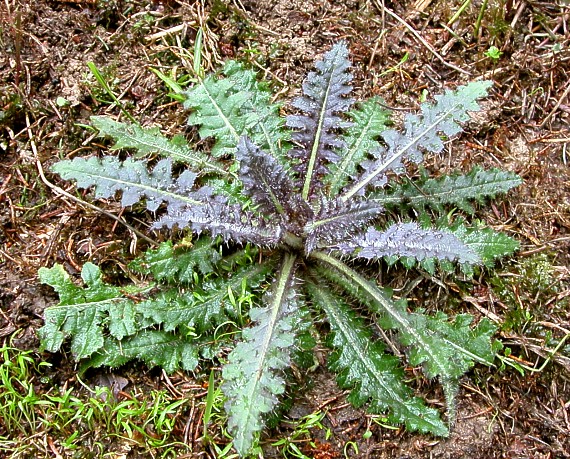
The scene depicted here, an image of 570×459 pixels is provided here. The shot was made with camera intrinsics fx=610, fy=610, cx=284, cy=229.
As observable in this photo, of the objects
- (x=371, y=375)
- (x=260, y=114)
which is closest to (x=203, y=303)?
(x=371, y=375)

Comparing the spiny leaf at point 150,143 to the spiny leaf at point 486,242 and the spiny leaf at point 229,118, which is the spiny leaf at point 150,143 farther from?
the spiny leaf at point 486,242

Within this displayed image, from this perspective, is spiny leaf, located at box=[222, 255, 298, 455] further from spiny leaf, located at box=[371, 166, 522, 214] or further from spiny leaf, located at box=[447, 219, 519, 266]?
spiny leaf, located at box=[447, 219, 519, 266]

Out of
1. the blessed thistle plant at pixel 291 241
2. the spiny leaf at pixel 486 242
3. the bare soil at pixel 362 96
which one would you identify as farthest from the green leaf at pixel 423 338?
the spiny leaf at pixel 486 242

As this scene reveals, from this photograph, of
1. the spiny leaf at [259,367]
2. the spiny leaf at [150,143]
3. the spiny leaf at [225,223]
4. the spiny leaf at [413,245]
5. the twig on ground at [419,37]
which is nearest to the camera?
the spiny leaf at [259,367]

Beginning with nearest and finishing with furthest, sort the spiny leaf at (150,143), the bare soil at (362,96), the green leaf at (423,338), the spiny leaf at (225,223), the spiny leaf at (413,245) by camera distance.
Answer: the spiny leaf at (413,245), the spiny leaf at (225,223), the green leaf at (423,338), the bare soil at (362,96), the spiny leaf at (150,143)

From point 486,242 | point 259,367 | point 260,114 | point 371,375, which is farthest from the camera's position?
point 260,114

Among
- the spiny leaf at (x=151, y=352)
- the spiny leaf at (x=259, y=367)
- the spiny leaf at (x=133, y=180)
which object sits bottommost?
the spiny leaf at (x=151, y=352)

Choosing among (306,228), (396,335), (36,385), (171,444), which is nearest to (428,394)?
(396,335)

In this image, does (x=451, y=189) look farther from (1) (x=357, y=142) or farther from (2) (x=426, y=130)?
(1) (x=357, y=142)
